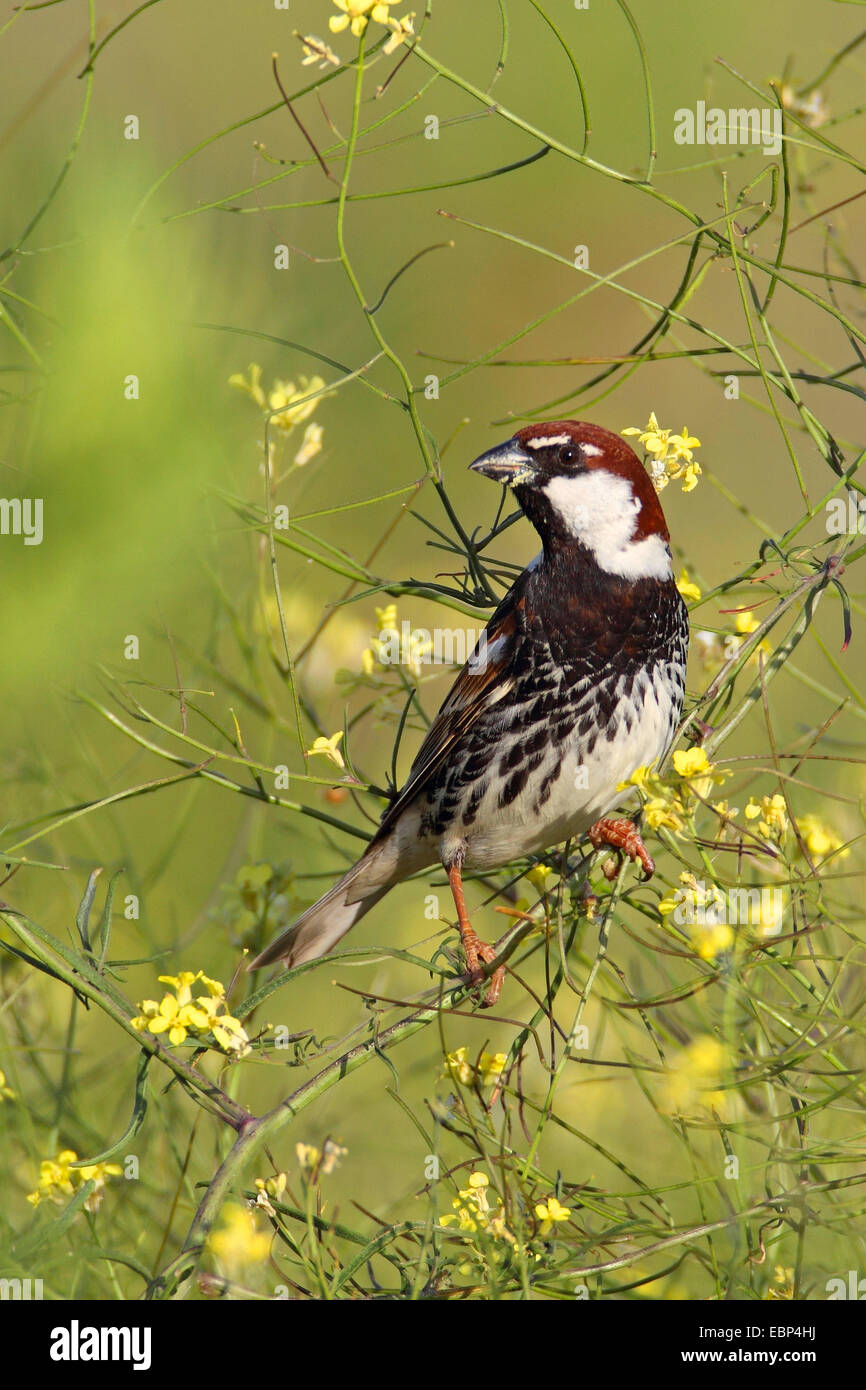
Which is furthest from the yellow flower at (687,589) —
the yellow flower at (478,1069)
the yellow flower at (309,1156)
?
the yellow flower at (309,1156)

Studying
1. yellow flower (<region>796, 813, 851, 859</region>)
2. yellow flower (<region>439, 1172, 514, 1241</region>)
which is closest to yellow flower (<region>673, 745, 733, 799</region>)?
yellow flower (<region>796, 813, 851, 859</region>)

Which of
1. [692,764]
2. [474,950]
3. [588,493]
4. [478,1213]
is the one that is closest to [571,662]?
[588,493]

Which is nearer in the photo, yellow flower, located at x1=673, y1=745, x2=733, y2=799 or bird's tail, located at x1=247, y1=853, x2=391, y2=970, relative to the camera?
yellow flower, located at x1=673, y1=745, x2=733, y2=799

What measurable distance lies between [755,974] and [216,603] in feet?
4.25

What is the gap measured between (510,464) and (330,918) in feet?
3.68

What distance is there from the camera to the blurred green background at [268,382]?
6.82 feet

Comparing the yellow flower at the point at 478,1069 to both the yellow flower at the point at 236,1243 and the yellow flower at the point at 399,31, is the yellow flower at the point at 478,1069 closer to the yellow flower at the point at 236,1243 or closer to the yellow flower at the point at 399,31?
the yellow flower at the point at 236,1243

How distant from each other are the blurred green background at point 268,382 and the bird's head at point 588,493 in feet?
0.93

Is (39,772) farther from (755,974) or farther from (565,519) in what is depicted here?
(755,974)

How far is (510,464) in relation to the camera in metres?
2.62

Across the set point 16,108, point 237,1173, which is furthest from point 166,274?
point 237,1173

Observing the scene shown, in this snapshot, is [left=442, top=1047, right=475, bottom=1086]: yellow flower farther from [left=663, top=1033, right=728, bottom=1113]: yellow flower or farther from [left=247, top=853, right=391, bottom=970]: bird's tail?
[left=247, top=853, right=391, bottom=970]: bird's tail

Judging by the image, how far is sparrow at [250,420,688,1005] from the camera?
103 inches

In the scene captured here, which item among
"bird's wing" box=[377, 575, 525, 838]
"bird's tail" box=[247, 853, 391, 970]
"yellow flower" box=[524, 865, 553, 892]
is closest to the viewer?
"yellow flower" box=[524, 865, 553, 892]
